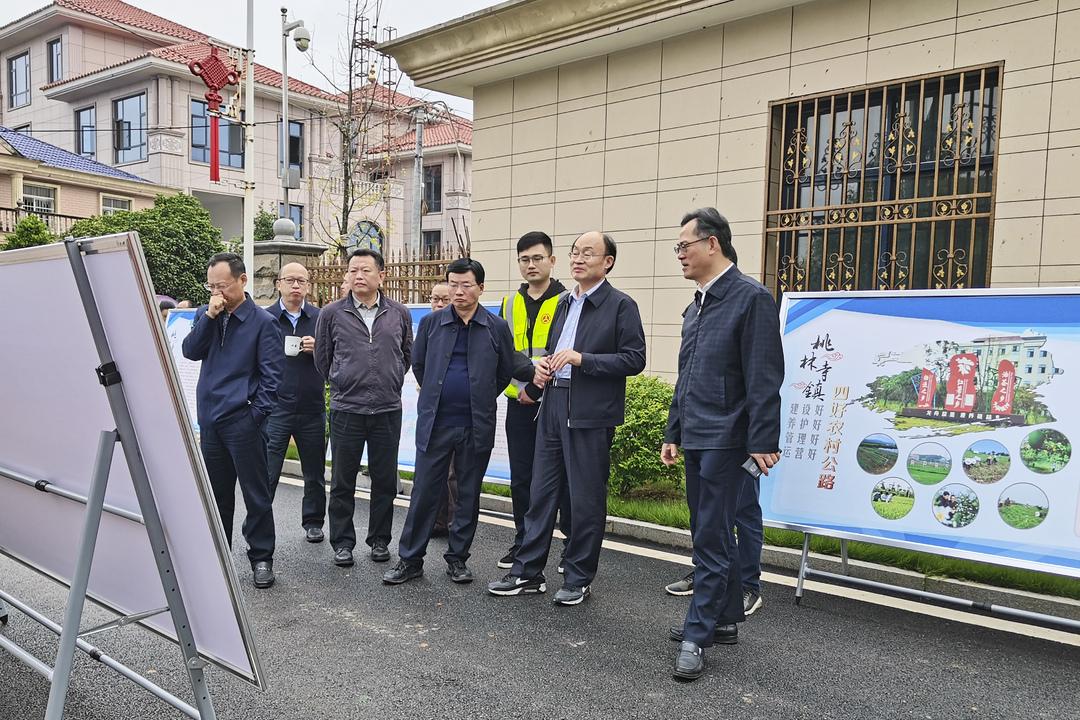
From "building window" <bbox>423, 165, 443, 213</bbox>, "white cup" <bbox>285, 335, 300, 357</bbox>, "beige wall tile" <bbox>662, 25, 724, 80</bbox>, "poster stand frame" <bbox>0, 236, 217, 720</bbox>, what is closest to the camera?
"poster stand frame" <bbox>0, 236, 217, 720</bbox>

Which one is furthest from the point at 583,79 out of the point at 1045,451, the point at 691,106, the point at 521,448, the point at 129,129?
the point at 129,129

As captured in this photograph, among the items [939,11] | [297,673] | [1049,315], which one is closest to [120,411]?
[297,673]

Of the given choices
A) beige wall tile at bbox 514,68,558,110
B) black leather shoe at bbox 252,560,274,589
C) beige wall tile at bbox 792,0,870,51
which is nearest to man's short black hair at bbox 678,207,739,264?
black leather shoe at bbox 252,560,274,589

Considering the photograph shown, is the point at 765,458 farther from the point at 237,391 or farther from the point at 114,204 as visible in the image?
the point at 114,204

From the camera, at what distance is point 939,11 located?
290 inches

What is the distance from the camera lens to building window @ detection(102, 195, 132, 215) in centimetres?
3081

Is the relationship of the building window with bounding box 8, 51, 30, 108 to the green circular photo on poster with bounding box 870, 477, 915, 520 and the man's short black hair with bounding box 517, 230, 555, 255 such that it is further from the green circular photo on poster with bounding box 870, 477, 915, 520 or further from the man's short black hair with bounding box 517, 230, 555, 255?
the green circular photo on poster with bounding box 870, 477, 915, 520

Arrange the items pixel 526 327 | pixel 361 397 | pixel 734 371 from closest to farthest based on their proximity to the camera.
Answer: pixel 734 371, pixel 361 397, pixel 526 327

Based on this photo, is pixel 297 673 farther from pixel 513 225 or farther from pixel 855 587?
pixel 513 225

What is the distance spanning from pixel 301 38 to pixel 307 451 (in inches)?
560

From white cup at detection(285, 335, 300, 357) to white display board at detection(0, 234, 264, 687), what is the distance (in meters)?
2.88

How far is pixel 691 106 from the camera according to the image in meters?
9.09

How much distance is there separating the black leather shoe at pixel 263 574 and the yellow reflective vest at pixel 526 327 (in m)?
1.82

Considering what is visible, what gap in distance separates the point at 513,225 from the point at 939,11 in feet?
17.6
